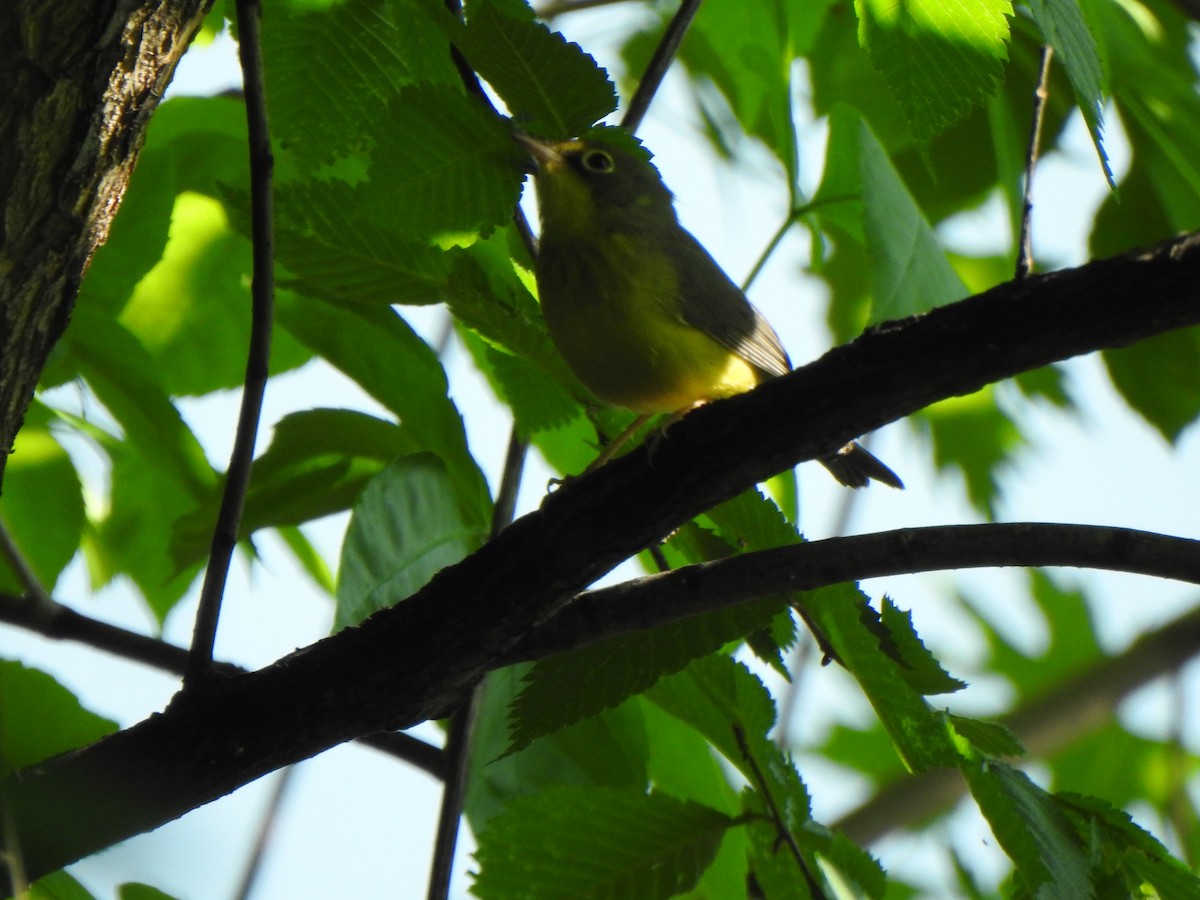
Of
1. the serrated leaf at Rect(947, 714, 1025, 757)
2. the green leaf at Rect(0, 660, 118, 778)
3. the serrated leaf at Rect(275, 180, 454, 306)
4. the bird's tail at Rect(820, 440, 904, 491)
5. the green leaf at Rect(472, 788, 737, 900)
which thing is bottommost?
the serrated leaf at Rect(947, 714, 1025, 757)

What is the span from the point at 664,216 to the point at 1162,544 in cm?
326

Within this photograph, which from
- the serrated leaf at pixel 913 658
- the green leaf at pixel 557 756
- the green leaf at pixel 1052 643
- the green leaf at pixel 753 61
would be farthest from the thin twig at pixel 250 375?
the green leaf at pixel 1052 643

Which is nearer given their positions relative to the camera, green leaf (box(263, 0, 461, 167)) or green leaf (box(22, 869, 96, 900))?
green leaf (box(22, 869, 96, 900))

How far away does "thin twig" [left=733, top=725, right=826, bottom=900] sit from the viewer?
241cm

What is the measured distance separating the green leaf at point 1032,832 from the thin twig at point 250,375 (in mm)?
1324

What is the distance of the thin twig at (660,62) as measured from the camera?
318cm

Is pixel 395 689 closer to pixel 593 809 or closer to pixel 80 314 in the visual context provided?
pixel 593 809

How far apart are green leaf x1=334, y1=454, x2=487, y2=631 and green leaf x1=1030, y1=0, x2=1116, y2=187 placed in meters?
1.42

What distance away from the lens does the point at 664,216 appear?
4.93m

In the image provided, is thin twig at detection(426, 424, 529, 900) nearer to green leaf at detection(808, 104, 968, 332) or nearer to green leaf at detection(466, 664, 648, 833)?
green leaf at detection(466, 664, 648, 833)

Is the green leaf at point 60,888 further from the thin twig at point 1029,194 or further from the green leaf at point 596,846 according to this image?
the thin twig at point 1029,194

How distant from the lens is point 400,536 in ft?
8.89

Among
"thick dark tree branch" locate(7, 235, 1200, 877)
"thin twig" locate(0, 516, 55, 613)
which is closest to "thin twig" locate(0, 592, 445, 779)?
"thin twig" locate(0, 516, 55, 613)

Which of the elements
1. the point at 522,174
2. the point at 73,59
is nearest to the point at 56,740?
the point at 73,59
